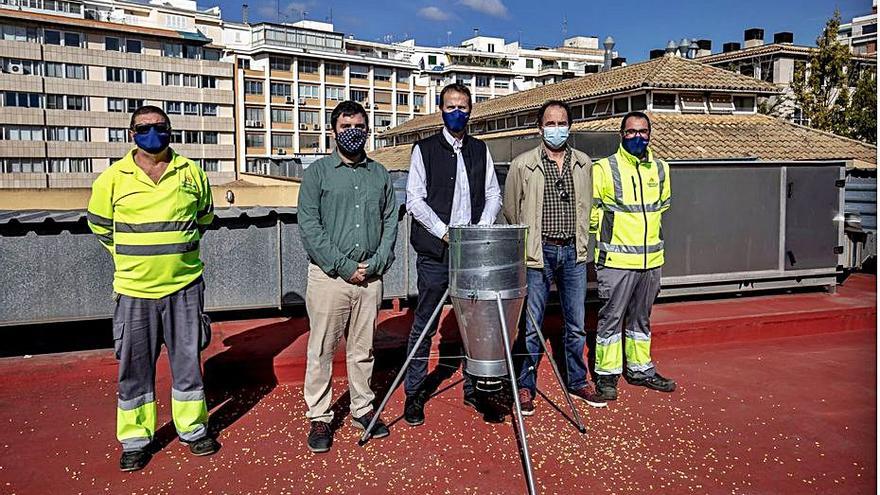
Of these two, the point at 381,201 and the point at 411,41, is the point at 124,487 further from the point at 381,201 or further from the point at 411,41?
the point at 411,41

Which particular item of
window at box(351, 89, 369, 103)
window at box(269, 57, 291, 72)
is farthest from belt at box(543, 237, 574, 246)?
window at box(351, 89, 369, 103)

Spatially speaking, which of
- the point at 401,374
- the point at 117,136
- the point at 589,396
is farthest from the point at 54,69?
the point at 589,396

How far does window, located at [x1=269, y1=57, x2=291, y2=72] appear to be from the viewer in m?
71.6

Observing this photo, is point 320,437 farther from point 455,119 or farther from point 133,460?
point 455,119

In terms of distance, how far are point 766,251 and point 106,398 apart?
22.1 feet

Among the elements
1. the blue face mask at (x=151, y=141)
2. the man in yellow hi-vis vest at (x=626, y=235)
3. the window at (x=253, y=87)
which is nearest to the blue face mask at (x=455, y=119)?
the man in yellow hi-vis vest at (x=626, y=235)

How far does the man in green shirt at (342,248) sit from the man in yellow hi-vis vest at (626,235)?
1.66 m

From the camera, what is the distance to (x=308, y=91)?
242ft

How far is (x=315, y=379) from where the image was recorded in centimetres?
434

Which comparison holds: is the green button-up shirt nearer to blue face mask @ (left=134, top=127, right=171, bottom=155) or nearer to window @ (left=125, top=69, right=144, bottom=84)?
blue face mask @ (left=134, top=127, right=171, bottom=155)

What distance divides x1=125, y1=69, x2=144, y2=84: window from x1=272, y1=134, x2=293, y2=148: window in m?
13.7

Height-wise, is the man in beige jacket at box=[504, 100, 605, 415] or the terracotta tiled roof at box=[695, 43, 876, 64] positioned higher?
the terracotta tiled roof at box=[695, 43, 876, 64]

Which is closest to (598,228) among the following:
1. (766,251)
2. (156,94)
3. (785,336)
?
(785,336)

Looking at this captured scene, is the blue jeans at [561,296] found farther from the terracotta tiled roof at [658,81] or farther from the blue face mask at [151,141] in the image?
the terracotta tiled roof at [658,81]
